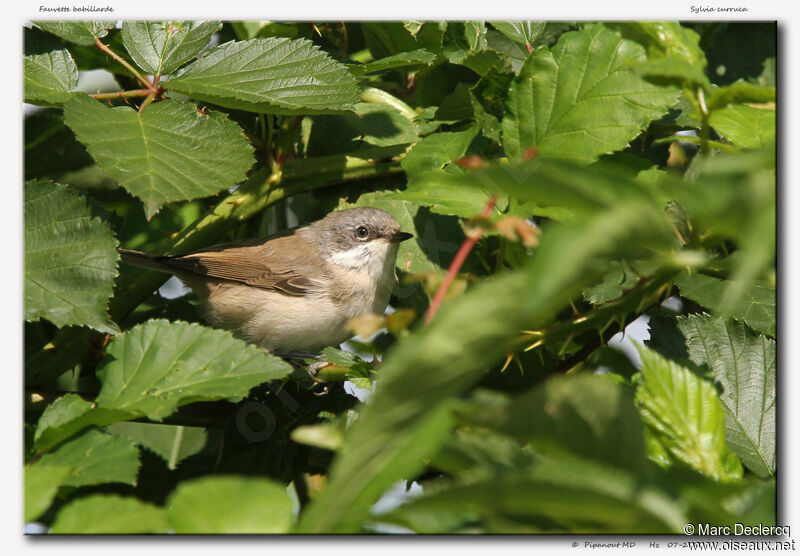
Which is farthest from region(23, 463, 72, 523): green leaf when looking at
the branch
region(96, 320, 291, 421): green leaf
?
the branch

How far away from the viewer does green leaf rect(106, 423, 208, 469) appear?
2498mm

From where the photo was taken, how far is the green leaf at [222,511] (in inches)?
45.9

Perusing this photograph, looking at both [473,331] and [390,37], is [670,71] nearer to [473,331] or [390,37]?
[473,331]

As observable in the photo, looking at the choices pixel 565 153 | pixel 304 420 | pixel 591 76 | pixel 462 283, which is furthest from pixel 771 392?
pixel 304 420

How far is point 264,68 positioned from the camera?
7.36ft

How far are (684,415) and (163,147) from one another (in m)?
1.45

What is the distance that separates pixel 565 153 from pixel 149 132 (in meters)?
1.11

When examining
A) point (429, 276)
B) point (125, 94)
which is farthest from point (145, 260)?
point (429, 276)

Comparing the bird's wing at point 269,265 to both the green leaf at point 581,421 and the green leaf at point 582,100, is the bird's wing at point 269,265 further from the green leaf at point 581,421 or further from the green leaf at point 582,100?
the green leaf at point 581,421

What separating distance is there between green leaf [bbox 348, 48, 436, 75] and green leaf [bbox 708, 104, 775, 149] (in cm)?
95

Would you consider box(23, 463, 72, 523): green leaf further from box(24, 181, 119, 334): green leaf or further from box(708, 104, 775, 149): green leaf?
box(708, 104, 775, 149): green leaf

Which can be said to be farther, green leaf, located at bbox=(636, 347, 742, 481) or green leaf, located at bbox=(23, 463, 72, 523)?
green leaf, located at bbox=(636, 347, 742, 481)

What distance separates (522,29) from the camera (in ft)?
7.46

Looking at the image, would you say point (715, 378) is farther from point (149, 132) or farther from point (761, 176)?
point (149, 132)
